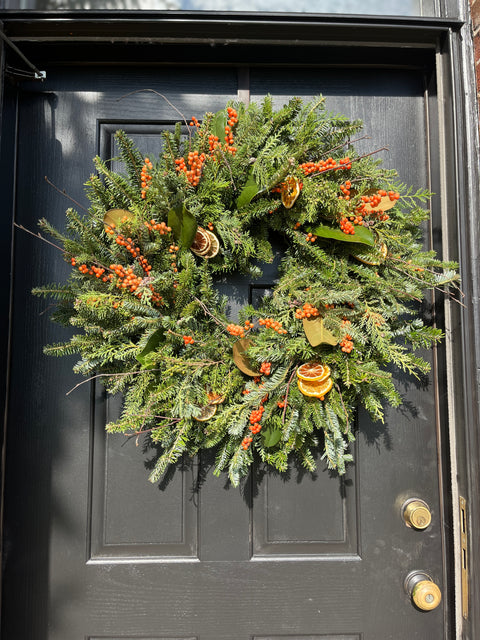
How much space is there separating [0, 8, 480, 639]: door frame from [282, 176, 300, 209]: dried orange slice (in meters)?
0.47

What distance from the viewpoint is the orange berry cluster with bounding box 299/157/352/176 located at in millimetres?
990

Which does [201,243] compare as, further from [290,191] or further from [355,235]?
[355,235]

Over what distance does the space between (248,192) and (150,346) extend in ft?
1.53

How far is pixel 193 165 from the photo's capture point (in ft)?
3.24

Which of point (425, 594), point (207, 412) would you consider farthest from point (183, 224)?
point (425, 594)

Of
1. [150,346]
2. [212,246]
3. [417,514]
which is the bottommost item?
[417,514]

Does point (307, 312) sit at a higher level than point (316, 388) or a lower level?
higher

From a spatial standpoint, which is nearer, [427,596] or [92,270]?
[92,270]

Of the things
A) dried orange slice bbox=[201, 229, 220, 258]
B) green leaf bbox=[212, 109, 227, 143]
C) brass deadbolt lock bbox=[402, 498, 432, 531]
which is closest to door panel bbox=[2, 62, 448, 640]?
brass deadbolt lock bbox=[402, 498, 432, 531]

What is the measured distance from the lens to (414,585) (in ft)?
3.82

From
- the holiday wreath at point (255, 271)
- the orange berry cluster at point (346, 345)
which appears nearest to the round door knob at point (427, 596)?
the holiday wreath at point (255, 271)

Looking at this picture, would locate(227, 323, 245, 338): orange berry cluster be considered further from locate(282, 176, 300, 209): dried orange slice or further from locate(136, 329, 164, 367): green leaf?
locate(282, 176, 300, 209): dried orange slice

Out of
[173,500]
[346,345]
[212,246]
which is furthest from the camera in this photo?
[173,500]

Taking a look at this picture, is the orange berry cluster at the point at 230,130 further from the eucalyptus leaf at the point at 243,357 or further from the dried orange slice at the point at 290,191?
the eucalyptus leaf at the point at 243,357
